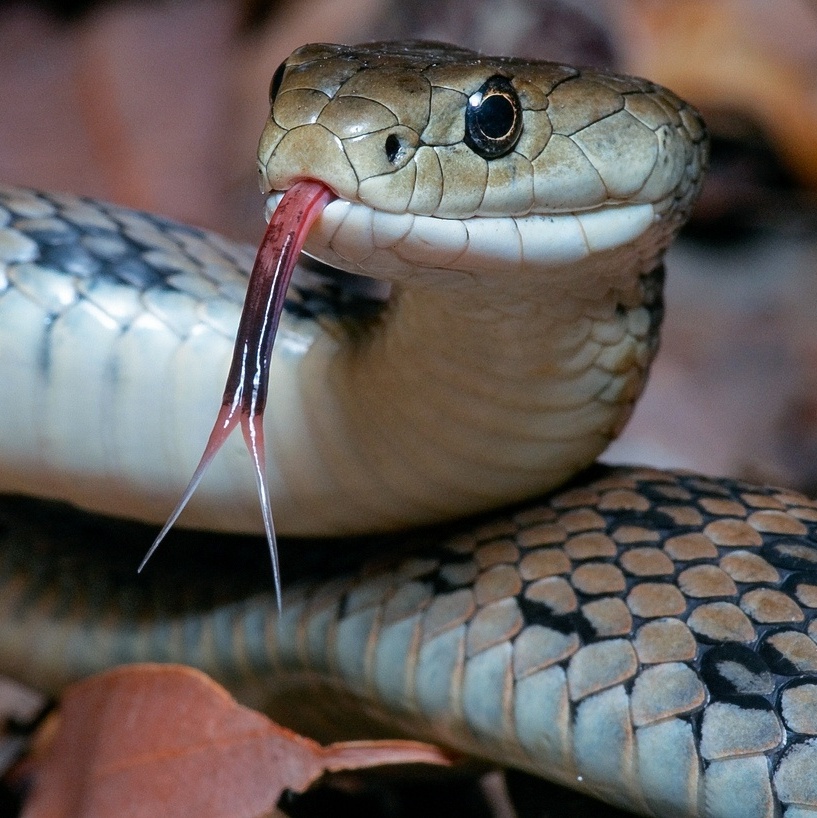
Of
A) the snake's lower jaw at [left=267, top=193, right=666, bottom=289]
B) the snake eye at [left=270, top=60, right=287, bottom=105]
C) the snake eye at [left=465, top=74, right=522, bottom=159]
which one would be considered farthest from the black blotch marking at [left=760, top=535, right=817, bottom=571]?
the snake eye at [left=270, top=60, right=287, bottom=105]

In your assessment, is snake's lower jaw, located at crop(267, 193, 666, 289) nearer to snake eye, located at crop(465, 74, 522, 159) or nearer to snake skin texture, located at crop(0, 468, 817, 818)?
snake eye, located at crop(465, 74, 522, 159)

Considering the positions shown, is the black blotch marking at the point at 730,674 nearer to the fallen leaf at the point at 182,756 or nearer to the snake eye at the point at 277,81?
the fallen leaf at the point at 182,756

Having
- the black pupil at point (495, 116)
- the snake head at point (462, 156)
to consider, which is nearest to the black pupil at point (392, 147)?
the snake head at point (462, 156)

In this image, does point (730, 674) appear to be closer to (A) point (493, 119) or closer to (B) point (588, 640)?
(B) point (588, 640)

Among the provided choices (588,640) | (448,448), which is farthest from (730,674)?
(448,448)

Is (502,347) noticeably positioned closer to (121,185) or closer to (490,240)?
(490,240)

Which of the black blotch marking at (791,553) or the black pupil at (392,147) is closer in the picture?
the black pupil at (392,147)

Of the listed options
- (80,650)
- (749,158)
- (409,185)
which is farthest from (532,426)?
(749,158)
